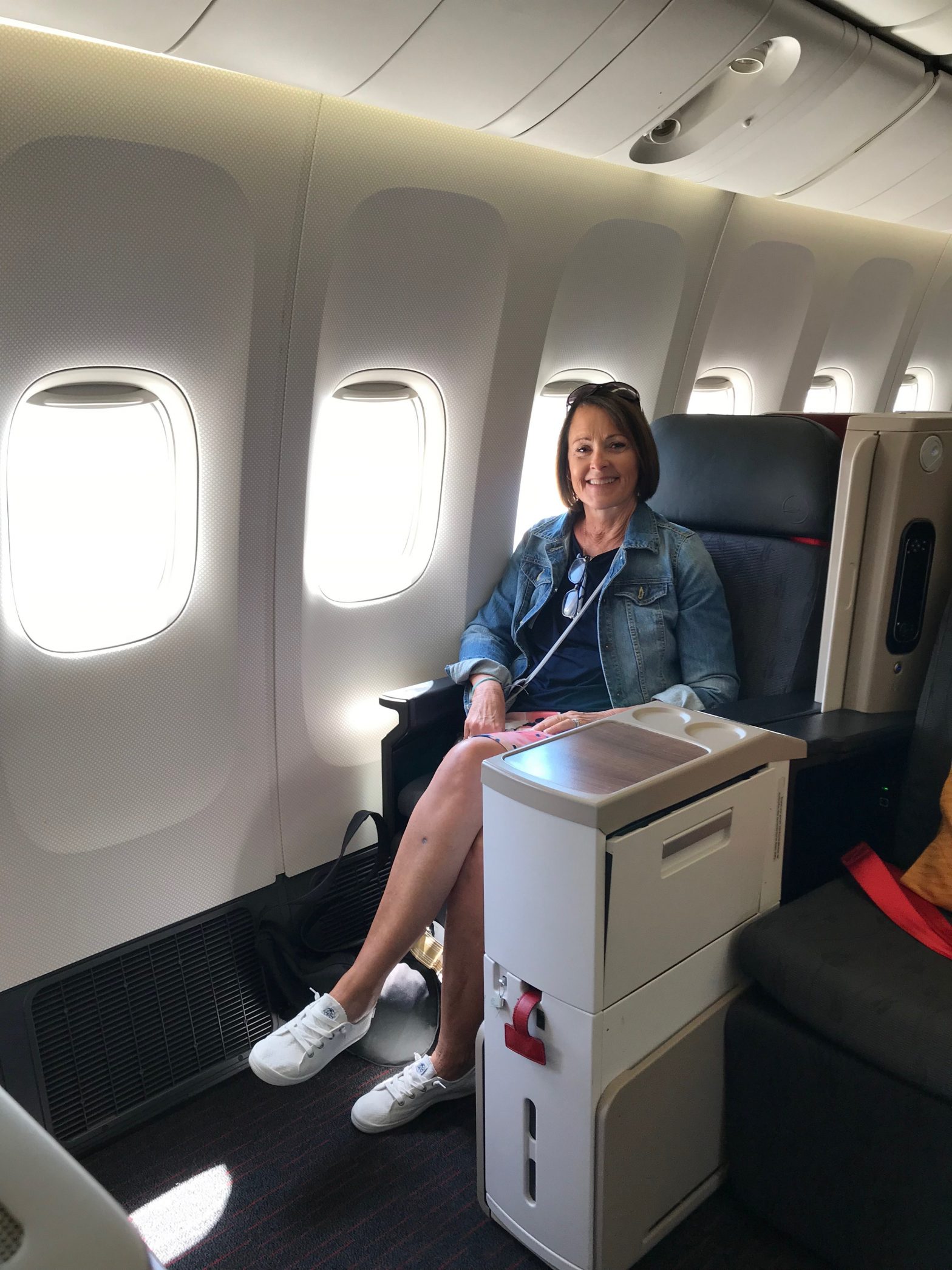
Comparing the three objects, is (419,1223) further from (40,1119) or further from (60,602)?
(60,602)

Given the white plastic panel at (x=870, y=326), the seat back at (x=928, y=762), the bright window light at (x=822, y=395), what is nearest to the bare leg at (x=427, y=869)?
the seat back at (x=928, y=762)

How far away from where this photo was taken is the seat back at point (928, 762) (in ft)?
6.91

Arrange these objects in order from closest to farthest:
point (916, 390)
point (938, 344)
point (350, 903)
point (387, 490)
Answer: point (350, 903)
point (387, 490)
point (938, 344)
point (916, 390)

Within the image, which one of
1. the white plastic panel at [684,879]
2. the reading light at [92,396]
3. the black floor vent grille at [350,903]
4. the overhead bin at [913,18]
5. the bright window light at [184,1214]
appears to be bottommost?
the bright window light at [184,1214]

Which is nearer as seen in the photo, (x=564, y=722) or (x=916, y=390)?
(x=564, y=722)

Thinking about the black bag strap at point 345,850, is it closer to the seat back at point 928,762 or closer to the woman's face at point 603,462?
the woman's face at point 603,462

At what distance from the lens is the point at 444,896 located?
2.36 metres

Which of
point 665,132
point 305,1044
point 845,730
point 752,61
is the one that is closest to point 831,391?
point 665,132

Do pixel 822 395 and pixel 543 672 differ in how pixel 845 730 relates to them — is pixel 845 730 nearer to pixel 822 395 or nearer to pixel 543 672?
pixel 543 672

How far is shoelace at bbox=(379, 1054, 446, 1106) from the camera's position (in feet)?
7.62

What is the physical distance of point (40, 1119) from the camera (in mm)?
2336

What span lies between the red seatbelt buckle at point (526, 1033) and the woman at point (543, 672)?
1.57ft

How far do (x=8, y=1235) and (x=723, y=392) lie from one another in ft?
15.4

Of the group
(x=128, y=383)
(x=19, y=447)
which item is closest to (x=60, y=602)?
(x=19, y=447)
